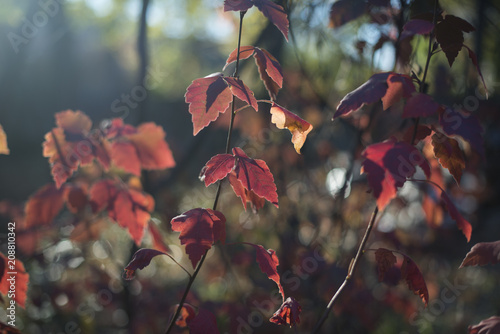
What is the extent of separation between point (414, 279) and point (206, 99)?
27.8 inches

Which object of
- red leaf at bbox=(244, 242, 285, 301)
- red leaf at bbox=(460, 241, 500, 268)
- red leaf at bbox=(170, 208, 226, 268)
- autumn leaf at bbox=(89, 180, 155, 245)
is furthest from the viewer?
autumn leaf at bbox=(89, 180, 155, 245)

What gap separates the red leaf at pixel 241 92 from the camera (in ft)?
3.23

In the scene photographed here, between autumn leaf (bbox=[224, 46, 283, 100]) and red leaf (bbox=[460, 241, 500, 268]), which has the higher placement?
autumn leaf (bbox=[224, 46, 283, 100])

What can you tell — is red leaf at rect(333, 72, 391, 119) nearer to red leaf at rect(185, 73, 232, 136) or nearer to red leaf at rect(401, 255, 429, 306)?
red leaf at rect(185, 73, 232, 136)

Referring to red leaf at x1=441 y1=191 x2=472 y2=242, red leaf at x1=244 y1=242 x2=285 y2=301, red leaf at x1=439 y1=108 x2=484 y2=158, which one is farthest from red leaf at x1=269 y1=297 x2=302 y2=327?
red leaf at x1=439 y1=108 x2=484 y2=158

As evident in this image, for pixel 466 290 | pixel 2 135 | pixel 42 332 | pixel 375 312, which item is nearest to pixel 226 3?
pixel 2 135

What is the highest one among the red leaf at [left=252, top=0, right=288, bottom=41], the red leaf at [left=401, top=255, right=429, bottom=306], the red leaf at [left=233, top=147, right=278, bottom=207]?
the red leaf at [left=252, top=0, right=288, bottom=41]

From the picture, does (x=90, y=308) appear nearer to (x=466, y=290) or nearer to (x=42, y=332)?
(x=42, y=332)

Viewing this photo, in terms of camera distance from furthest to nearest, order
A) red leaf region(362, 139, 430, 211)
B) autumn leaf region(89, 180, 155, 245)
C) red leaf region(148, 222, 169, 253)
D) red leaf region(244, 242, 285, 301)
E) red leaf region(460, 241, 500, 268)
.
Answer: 1. red leaf region(148, 222, 169, 253)
2. autumn leaf region(89, 180, 155, 245)
3. red leaf region(460, 241, 500, 268)
4. red leaf region(244, 242, 285, 301)
5. red leaf region(362, 139, 430, 211)

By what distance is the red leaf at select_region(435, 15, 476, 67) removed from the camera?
106 centimetres

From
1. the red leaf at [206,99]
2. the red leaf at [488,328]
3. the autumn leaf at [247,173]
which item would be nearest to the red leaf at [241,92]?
the red leaf at [206,99]

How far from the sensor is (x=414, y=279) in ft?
3.55

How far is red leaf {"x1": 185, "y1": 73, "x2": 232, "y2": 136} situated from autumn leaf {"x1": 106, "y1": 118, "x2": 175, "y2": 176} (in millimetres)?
673

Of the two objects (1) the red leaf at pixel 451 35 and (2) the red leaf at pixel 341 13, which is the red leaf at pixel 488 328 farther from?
(2) the red leaf at pixel 341 13
